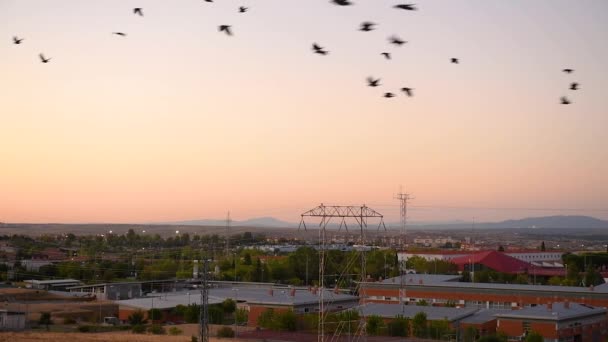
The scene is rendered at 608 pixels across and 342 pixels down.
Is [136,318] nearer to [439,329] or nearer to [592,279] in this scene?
[439,329]

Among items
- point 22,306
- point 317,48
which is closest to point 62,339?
point 22,306

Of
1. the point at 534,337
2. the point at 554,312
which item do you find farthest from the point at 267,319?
the point at 554,312

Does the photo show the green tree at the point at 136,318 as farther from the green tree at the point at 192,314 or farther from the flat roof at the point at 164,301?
the green tree at the point at 192,314

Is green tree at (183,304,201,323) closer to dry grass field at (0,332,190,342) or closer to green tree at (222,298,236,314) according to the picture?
green tree at (222,298,236,314)

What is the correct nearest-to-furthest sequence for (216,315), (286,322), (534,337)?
(534,337), (286,322), (216,315)

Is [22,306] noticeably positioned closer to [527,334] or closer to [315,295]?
[315,295]

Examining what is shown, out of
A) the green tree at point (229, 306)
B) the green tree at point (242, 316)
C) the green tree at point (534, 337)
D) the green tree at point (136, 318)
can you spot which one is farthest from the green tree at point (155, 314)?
the green tree at point (534, 337)
